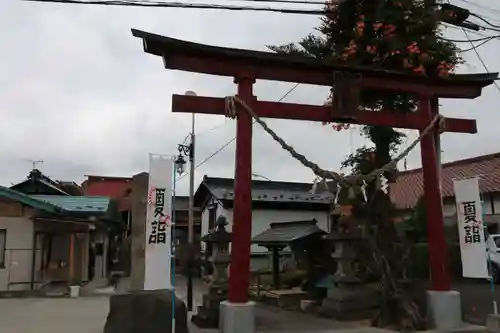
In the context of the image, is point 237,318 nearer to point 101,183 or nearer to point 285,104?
point 285,104

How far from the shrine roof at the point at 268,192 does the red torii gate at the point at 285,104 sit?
595 inches

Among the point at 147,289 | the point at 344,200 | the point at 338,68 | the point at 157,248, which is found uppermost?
the point at 338,68

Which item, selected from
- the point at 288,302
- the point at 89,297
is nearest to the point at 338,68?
the point at 288,302

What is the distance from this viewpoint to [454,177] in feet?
89.5

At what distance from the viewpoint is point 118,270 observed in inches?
916

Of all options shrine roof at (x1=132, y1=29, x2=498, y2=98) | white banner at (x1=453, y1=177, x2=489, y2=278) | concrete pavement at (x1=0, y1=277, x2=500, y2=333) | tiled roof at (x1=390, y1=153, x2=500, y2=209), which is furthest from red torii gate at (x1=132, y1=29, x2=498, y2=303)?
tiled roof at (x1=390, y1=153, x2=500, y2=209)

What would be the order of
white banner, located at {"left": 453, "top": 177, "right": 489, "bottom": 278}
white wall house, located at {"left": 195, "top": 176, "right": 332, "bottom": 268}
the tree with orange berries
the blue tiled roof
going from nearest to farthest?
white banner, located at {"left": 453, "top": 177, "right": 489, "bottom": 278}
the tree with orange berries
the blue tiled roof
white wall house, located at {"left": 195, "top": 176, "right": 332, "bottom": 268}

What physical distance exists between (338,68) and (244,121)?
101 inches

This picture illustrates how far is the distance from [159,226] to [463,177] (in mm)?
21209

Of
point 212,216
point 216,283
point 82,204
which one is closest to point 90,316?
point 216,283

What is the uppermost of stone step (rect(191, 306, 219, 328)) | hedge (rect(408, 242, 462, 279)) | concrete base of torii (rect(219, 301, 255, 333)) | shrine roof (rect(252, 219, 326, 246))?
shrine roof (rect(252, 219, 326, 246))

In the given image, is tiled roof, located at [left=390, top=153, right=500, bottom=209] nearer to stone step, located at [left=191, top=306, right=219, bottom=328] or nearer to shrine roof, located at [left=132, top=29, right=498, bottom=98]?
shrine roof, located at [left=132, top=29, right=498, bottom=98]

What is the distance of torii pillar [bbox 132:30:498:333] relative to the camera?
996cm

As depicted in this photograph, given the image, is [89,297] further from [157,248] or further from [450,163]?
[450,163]
